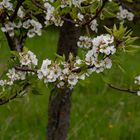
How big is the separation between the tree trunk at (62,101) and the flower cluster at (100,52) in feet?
3.73

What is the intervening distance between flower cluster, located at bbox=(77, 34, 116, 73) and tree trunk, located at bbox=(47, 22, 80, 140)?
1.14 meters

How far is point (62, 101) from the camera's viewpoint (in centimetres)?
377

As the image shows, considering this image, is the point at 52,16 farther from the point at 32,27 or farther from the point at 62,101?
the point at 62,101

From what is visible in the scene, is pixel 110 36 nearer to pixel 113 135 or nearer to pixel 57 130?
pixel 57 130

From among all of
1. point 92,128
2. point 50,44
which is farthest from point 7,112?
point 50,44

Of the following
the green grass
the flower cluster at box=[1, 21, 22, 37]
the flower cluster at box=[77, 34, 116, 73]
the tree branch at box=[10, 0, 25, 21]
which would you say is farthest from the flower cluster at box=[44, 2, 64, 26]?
the green grass

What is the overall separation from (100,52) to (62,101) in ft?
4.58

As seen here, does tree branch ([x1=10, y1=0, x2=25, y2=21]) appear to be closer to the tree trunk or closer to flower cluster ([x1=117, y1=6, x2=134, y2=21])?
the tree trunk

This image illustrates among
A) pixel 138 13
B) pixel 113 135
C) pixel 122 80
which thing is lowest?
pixel 113 135

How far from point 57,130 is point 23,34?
0.96 meters

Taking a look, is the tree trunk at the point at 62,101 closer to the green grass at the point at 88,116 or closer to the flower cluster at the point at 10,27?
the flower cluster at the point at 10,27

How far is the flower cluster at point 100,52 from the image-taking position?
2377 mm

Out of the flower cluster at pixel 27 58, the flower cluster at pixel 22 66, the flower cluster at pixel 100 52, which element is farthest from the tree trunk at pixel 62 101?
the flower cluster at pixel 100 52

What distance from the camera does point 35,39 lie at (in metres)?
12.2
